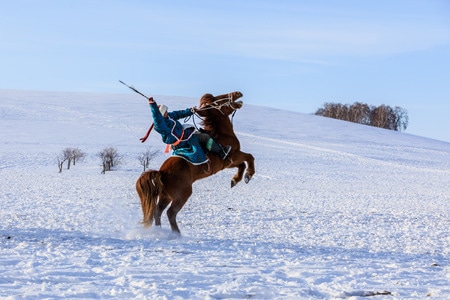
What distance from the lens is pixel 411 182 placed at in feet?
95.9

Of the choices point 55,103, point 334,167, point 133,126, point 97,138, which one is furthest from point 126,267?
point 55,103

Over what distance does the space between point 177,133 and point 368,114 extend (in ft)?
261

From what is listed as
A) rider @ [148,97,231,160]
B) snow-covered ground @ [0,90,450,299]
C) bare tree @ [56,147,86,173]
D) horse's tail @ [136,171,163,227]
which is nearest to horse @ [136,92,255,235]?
horse's tail @ [136,171,163,227]

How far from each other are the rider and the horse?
0.11 meters

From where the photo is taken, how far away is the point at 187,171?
8.09 metres

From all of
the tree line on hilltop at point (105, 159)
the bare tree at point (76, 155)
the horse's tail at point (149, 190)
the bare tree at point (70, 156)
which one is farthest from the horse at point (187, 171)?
the bare tree at point (76, 155)

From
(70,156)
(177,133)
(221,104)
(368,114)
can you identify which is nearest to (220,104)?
(221,104)

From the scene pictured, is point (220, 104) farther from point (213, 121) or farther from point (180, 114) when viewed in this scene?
point (180, 114)

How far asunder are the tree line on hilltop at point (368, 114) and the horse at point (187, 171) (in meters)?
76.5

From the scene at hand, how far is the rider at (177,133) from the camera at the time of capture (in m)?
7.95

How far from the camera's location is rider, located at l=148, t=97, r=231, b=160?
7945 millimetres

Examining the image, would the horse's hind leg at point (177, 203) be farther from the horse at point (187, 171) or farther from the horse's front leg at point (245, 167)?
the horse's front leg at point (245, 167)

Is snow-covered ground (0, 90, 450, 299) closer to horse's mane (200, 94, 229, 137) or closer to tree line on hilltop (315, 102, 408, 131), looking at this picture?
horse's mane (200, 94, 229, 137)

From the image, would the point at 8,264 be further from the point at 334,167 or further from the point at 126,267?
the point at 334,167
